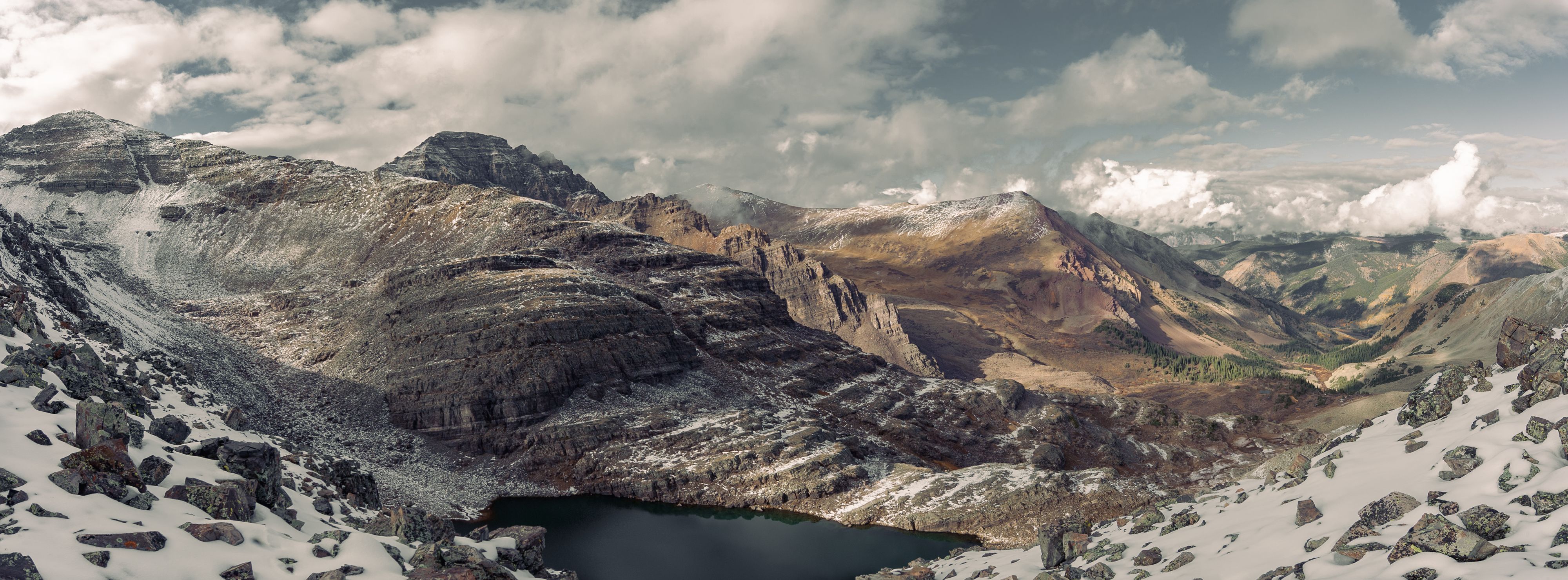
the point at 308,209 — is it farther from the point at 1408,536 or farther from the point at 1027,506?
the point at 1408,536

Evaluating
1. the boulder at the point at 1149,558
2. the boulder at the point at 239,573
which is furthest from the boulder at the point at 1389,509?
the boulder at the point at 239,573

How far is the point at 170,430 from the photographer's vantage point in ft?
83.0

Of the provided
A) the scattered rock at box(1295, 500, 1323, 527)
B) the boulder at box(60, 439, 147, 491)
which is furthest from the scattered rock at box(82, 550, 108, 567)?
the scattered rock at box(1295, 500, 1323, 527)

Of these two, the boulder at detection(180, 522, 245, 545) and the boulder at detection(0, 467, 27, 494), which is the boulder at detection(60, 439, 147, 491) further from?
the boulder at detection(180, 522, 245, 545)

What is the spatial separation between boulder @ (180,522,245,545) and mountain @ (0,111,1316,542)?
174 ft

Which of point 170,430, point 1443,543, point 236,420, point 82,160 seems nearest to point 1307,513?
point 1443,543

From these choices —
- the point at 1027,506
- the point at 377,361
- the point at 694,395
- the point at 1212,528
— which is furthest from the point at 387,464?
the point at 1212,528

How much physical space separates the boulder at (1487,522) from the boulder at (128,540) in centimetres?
3010

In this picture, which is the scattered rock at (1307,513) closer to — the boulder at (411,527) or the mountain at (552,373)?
the boulder at (411,527)

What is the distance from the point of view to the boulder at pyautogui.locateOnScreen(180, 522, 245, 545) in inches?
685

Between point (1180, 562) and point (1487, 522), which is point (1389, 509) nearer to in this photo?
point (1487, 522)

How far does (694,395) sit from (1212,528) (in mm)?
94710

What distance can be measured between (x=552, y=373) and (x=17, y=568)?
316 ft

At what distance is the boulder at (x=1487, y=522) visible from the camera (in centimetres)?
1588
